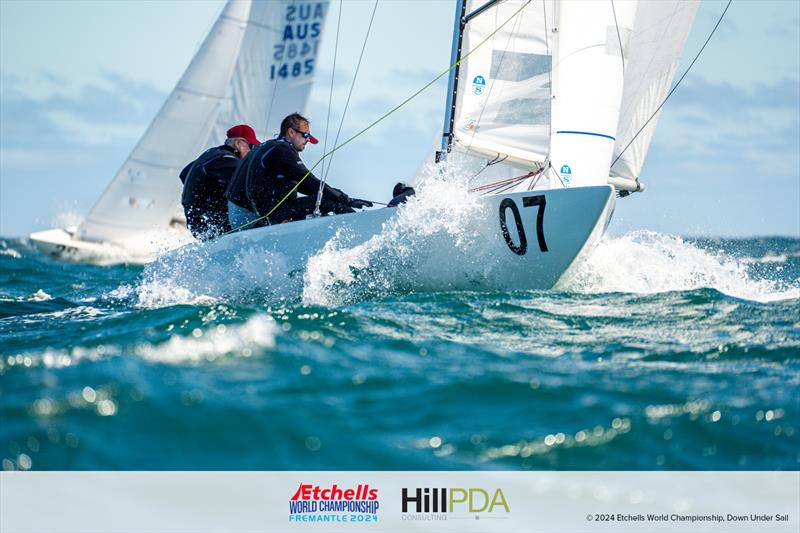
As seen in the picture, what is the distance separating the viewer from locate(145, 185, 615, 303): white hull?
483cm

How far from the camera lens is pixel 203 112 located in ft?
50.1

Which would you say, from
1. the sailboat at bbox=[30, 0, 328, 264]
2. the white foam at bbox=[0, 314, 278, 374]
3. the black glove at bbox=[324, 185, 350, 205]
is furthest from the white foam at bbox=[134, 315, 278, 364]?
the sailboat at bbox=[30, 0, 328, 264]

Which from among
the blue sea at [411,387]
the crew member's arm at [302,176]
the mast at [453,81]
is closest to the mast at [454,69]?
the mast at [453,81]

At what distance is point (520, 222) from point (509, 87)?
2145mm

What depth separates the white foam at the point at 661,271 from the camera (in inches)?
217

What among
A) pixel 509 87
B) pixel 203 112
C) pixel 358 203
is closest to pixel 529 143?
pixel 509 87

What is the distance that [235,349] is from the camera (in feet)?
11.3

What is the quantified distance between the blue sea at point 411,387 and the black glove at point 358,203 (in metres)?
0.91
